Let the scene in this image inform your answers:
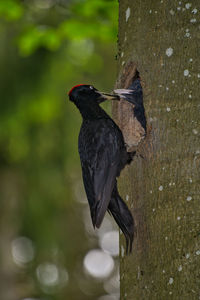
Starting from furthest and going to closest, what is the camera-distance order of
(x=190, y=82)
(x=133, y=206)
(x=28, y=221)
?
(x=28, y=221) → (x=133, y=206) → (x=190, y=82)

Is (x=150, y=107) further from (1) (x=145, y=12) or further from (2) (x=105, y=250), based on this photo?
(2) (x=105, y=250)

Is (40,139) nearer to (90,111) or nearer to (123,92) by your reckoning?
(90,111)

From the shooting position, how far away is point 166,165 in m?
2.07

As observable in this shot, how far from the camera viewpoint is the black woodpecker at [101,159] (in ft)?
8.03

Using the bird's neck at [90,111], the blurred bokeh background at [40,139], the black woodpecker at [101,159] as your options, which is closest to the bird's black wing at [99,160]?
the black woodpecker at [101,159]

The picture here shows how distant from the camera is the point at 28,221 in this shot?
20.9 feet

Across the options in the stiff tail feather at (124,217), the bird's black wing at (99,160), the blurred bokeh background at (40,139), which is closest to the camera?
the stiff tail feather at (124,217)

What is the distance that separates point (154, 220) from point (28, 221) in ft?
15.0

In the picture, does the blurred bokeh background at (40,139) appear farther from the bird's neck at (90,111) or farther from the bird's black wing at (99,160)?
the bird's black wing at (99,160)

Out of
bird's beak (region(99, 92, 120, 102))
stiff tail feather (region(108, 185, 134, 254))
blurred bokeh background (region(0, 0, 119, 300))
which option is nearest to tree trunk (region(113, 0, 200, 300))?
stiff tail feather (region(108, 185, 134, 254))

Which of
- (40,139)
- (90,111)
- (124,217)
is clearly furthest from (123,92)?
(40,139)

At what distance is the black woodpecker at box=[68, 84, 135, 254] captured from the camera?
245 cm

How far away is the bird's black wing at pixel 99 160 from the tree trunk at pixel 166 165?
28 centimetres

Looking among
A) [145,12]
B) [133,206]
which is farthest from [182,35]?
[133,206]
